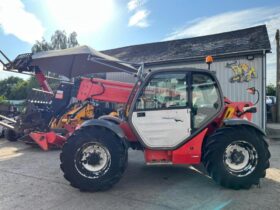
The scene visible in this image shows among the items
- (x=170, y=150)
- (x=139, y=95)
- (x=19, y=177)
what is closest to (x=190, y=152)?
(x=170, y=150)

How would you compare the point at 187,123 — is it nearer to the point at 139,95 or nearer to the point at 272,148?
the point at 139,95

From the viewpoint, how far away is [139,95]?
499cm

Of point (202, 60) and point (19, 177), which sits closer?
point (19, 177)

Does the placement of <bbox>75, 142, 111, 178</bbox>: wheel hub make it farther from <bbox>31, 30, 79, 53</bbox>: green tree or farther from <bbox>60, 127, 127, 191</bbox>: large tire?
<bbox>31, 30, 79, 53</bbox>: green tree

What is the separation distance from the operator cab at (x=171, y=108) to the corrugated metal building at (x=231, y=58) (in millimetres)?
7642

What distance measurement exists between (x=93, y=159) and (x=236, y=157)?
94.3 inches

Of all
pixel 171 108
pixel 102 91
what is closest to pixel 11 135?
pixel 102 91

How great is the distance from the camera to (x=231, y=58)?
12477 millimetres

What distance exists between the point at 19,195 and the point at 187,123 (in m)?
2.98

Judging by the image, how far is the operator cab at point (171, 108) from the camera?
492 cm

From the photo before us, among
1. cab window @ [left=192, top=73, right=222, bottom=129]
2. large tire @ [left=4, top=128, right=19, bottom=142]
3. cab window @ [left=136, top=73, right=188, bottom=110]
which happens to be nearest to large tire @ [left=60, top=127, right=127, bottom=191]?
cab window @ [left=136, top=73, right=188, bottom=110]

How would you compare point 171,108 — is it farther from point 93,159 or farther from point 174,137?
point 93,159

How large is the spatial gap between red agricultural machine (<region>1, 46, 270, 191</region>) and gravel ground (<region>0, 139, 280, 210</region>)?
0.27m

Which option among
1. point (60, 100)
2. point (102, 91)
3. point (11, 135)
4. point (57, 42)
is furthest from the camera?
point (57, 42)
